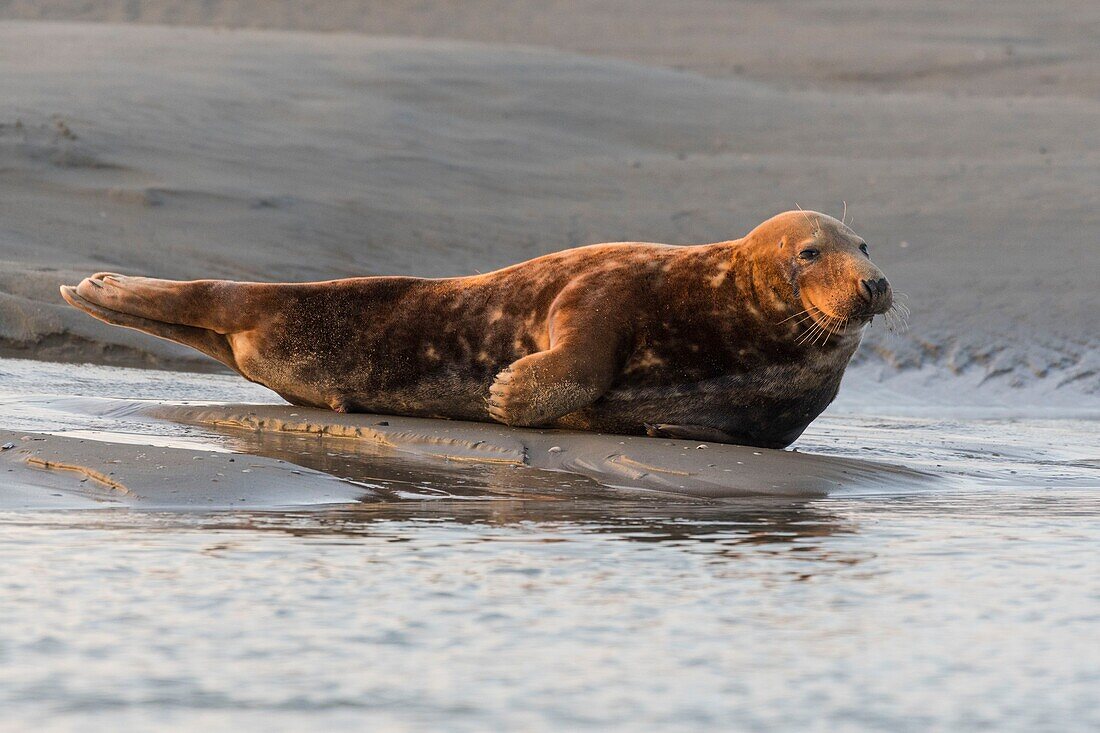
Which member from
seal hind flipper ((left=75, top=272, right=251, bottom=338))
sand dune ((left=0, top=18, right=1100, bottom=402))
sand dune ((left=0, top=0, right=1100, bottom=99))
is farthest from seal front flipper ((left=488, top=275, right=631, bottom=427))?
sand dune ((left=0, top=0, right=1100, bottom=99))

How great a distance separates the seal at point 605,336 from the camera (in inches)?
234

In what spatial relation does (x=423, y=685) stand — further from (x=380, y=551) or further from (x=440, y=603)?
(x=380, y=551)

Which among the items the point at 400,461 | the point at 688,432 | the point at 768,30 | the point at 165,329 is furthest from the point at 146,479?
the point at 768,30

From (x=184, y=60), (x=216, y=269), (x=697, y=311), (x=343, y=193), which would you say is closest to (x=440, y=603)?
(x=697, y=311)

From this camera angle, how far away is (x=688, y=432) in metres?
6.05

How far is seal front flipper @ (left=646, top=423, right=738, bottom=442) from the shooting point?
6039mm

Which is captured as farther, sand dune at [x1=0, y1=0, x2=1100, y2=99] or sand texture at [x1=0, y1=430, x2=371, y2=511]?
sand dune at [x1=0, y1=0, x2=1100, y2=99]

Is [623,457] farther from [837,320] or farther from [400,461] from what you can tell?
[837,320]

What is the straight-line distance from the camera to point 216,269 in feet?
35.1

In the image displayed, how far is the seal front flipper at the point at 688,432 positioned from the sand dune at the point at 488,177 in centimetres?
369

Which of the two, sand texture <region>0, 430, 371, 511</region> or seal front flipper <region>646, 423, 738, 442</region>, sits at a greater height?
seal front flipper <region>646, 423, 738, 442</region>

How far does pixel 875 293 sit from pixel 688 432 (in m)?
0.79

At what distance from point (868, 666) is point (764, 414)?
127 inches

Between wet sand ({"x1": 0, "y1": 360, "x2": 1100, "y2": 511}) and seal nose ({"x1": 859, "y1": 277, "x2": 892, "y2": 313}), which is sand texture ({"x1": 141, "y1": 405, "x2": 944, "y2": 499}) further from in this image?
seal nose ({"x1": 859, "y1": 277, "x2": 892, "y2": 313})
